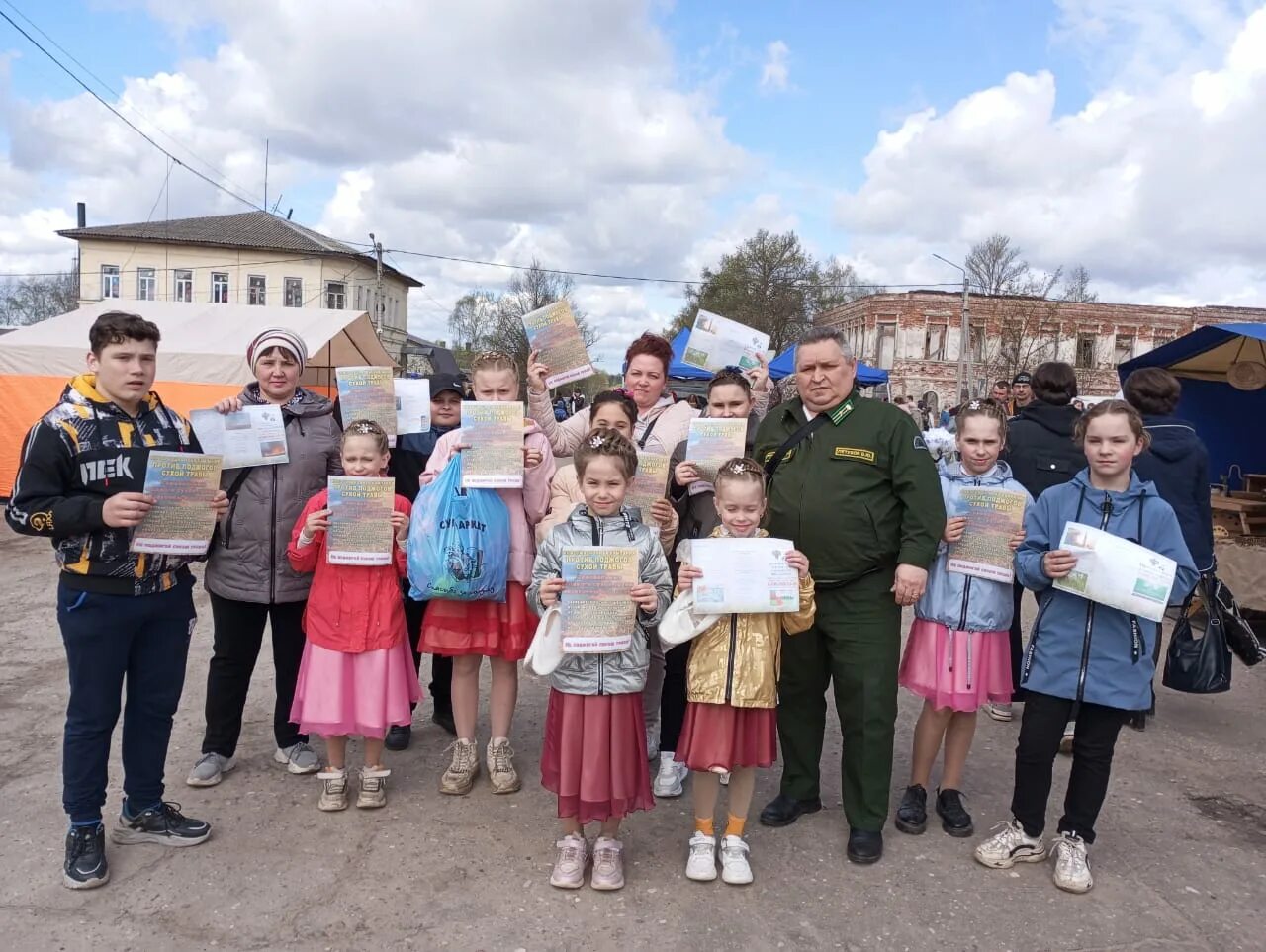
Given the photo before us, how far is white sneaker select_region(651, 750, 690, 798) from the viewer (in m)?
4.13

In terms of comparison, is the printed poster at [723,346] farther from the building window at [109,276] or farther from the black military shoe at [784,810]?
the building window at [109,276]

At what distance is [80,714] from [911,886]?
10.7 feet

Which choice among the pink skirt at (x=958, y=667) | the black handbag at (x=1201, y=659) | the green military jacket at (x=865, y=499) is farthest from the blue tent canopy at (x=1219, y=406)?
the green military jacket at (x=865, y=499)

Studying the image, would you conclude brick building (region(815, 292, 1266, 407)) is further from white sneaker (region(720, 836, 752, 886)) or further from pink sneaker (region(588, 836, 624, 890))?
pink sneaker (region(588, 836, 624, 890))

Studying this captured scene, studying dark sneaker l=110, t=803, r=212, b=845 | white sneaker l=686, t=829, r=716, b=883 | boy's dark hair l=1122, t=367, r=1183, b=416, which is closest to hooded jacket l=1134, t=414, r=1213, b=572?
boy's dark hair l=1122, t=367, r=1183, b=416

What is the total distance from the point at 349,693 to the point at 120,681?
2.98 ft

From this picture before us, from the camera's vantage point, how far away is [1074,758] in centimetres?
344

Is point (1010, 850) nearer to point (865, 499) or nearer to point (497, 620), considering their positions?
point (865, 499)

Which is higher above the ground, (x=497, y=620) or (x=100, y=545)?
(x=100, y=545)

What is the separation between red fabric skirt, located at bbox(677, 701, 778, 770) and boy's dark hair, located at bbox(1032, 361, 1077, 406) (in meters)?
3.08

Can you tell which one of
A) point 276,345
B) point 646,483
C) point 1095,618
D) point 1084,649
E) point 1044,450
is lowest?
point 1084,649

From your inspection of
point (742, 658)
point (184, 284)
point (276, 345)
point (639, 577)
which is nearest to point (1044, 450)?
point (742, 658)

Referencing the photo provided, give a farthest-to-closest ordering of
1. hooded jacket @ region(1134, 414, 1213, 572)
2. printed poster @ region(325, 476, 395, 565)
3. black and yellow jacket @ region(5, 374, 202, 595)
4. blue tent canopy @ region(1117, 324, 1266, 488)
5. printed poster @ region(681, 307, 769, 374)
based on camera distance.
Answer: blue tent canopy @ region(1117, 324, 1266, 488), hooded jacket @ region(1134, 414, 1213, 572), printed poster @ region(681, 307, 769, 374), printed poster @ region(325, 476, 395, 565), black and yellow jacket @ region(5, 374, 202, 595)

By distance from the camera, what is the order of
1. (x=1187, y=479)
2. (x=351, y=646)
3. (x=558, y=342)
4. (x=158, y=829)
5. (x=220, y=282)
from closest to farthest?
(x=158, y=829) < (x=351, y=646) < (x=558, y=342) < (x=1187, y=479) < (x=220, y=282)
